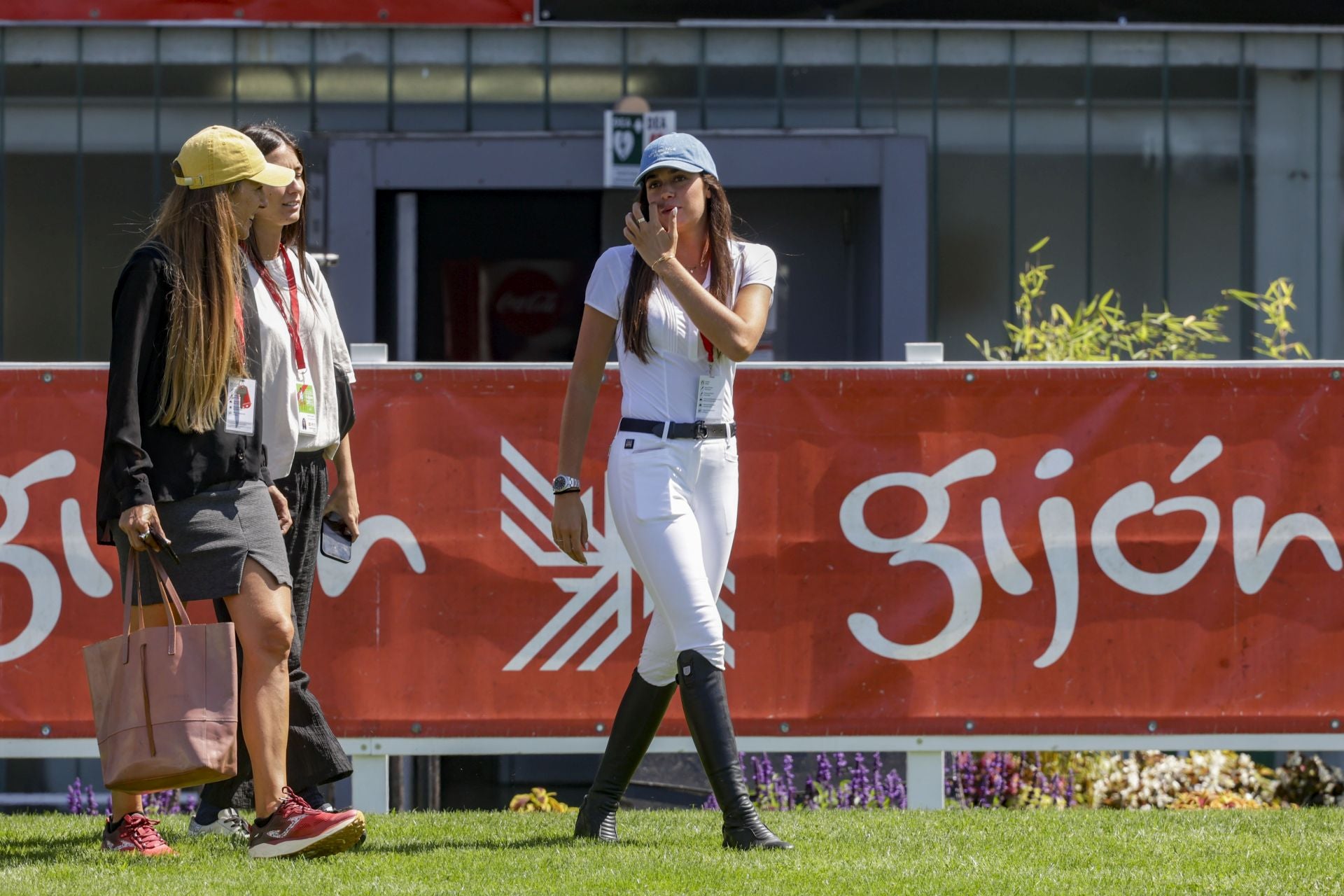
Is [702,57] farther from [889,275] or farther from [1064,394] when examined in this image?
[1064,394]

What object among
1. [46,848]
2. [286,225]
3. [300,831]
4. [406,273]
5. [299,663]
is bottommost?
[46,848]

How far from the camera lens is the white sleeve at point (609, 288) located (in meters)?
4.96

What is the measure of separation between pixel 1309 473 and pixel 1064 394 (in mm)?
872

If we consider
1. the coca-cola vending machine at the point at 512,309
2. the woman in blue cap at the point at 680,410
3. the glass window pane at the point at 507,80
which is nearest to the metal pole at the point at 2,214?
the coca-cola vending machine at the point at 512,309

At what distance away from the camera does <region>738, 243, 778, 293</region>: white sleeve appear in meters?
5.00

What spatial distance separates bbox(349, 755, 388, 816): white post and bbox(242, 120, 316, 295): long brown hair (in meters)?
1.76

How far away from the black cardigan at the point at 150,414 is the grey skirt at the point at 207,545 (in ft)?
0.11

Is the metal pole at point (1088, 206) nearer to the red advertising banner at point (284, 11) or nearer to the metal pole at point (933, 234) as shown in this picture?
the metal pole at point (933, 234)

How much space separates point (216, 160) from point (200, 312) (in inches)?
16.6

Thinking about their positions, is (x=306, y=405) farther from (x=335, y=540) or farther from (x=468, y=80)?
(x=468, y=80)

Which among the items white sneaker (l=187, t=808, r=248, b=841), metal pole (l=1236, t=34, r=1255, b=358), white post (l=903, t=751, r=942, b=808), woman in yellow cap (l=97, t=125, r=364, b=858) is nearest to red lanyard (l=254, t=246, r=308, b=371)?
woman in yellow cap (l=97, t=125, r=364, b=858)

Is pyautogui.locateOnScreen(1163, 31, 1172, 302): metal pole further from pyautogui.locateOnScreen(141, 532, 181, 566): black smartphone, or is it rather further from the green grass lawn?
pyautogui.locateOnScreen(141, 532, 181, 566): black smartphone

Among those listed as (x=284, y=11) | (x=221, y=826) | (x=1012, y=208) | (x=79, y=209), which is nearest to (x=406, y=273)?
(x=284, y=11)

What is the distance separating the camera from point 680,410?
484 centimetres
